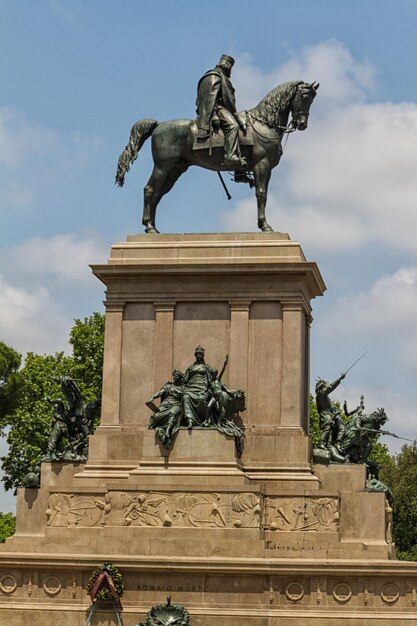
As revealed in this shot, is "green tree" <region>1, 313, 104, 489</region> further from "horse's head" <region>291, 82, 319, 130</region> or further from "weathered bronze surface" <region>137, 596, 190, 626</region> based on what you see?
"weathered bronze surface" <region>137, 596, 190, 626</region>

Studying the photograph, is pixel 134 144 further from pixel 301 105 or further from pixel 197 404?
pixel 197 404

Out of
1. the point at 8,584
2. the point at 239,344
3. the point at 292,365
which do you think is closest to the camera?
the point at 8,584

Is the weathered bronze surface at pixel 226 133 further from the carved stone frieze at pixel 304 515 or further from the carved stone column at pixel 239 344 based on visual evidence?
→ the carved stone frieze at pixel 304 515

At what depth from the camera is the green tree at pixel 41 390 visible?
59.2 metres

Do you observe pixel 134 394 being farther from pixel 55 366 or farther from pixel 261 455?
pixel 55 366

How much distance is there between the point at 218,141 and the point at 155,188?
2067 millimetres

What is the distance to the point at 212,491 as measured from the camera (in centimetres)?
3297

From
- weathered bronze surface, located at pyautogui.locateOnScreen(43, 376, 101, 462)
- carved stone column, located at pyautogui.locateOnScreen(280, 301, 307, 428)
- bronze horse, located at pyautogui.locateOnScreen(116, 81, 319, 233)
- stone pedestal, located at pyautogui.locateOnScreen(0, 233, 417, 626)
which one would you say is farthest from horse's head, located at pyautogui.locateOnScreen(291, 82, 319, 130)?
weathered bronze surface, located at pyautogui.locateOnScreen(43, 376, 101, 462)

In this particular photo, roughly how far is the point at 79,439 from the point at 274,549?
657cm

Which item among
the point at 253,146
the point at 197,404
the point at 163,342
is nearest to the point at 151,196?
the point at 253,146

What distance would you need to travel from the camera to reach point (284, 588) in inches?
1265

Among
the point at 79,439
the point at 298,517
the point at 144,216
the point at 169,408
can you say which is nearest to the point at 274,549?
the point at 298,517

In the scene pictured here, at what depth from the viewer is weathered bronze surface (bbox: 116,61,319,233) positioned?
3712cm

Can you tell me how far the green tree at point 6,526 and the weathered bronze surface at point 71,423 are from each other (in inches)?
938
